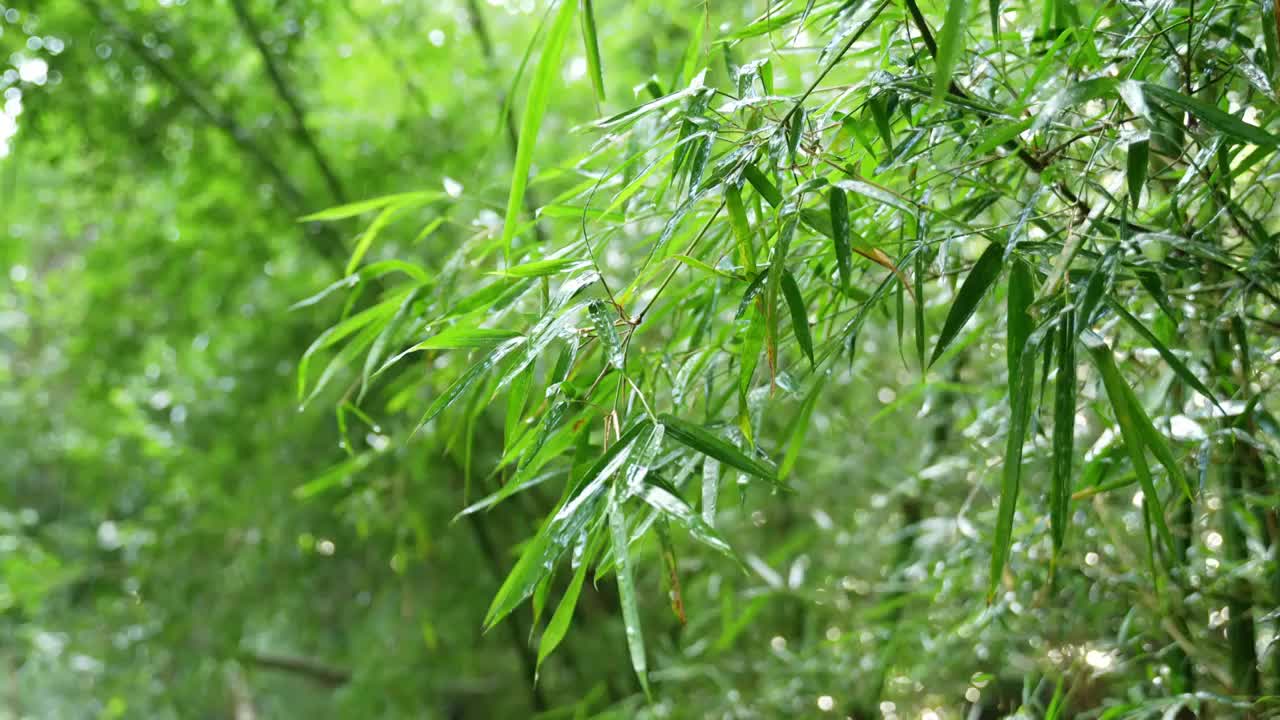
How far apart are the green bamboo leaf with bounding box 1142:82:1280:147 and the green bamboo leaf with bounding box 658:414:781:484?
275mm

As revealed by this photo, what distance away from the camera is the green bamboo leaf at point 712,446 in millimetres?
567

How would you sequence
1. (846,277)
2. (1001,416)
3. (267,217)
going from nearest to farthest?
1. (846,277)
2. (1001,416)
3. (267,217)

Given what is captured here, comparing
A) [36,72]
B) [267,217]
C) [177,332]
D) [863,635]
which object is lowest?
[863,635]

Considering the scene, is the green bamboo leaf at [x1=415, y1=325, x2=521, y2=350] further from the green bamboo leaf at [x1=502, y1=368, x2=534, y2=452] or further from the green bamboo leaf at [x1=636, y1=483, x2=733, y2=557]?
the green bamboo leaf at [x1=636, y1=483, x2=733, y2=557]

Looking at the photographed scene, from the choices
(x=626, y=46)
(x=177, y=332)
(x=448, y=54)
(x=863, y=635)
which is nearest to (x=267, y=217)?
(x=177, y=332)

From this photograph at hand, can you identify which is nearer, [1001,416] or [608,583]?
[1001,416]

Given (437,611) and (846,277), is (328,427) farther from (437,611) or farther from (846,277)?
(846,277)

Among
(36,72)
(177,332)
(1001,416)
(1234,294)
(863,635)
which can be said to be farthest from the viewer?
(177,332)

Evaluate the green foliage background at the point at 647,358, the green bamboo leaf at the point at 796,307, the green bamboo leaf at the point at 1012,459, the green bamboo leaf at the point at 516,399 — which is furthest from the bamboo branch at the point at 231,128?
the green bamboo leaf at the point at 1012,459

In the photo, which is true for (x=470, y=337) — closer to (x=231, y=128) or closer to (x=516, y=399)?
(x=516, y=399)

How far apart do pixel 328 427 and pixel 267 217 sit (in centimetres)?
37

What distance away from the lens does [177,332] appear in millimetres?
1865

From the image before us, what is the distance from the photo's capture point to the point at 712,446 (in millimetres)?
574

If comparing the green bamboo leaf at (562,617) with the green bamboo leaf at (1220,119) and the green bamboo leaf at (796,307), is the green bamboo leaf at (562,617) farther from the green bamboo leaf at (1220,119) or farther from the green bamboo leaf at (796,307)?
the green bamboo leaf at (1220,119)
